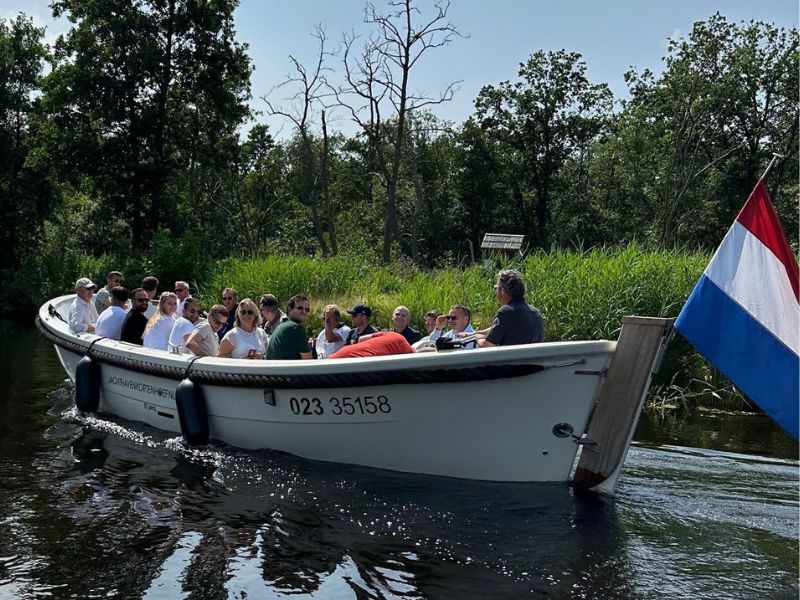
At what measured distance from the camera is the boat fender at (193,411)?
735cm

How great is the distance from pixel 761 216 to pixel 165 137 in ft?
87.3

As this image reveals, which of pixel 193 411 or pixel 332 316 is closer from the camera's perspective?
pixel 193 411

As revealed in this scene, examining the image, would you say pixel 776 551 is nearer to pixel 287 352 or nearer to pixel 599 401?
pixel 599 401

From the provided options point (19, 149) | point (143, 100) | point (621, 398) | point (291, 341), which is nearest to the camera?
point (621, 398)

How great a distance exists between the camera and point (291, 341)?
7027mm

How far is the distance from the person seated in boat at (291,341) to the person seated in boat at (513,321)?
1.68 meters

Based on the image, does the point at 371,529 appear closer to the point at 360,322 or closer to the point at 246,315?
the point at 360,322

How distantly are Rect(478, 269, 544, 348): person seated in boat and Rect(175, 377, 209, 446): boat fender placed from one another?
273cm

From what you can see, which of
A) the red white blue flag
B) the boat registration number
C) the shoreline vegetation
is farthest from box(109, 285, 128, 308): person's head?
the red white blue flag

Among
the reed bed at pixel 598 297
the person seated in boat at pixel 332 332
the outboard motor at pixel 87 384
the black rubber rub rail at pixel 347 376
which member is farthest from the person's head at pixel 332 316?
the reed bed at pixel 598 297

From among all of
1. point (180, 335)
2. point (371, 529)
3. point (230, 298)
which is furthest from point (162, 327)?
point (371, 529)

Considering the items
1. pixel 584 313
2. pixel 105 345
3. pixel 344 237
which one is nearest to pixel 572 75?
pixel 344 237

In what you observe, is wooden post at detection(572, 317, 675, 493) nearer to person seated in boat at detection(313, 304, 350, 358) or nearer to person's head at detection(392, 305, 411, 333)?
person seated in boat at detection(313, 304, 350, 358)

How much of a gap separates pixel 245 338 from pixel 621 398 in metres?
3.63
